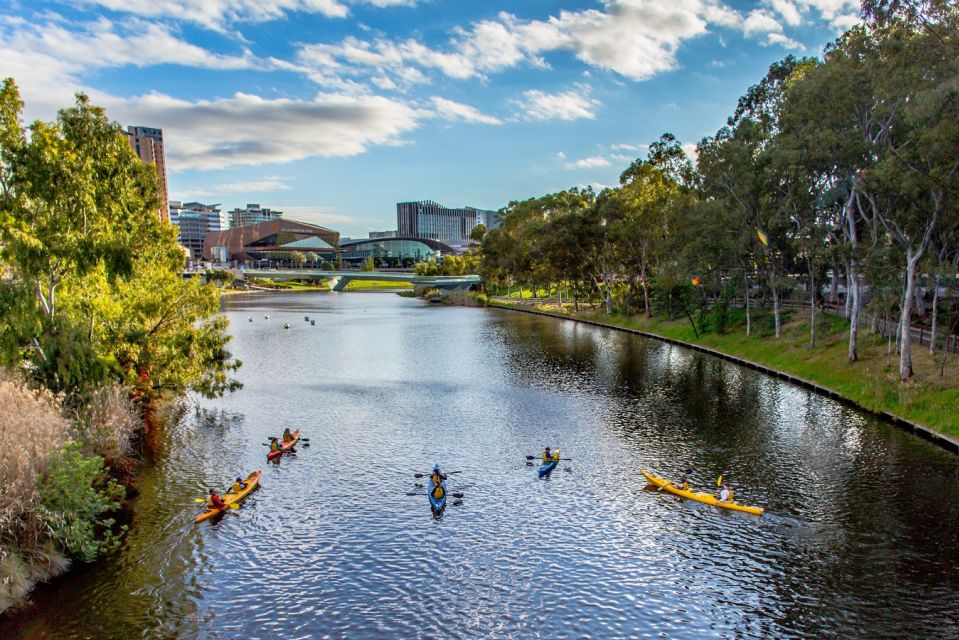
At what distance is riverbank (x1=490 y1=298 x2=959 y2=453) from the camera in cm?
3684

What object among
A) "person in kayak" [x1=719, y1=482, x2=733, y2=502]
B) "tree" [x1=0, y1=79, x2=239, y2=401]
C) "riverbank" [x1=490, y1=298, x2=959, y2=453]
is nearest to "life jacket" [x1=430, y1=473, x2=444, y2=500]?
"person in kayak" [x1=719, y1=482, x2=733, y2=502]

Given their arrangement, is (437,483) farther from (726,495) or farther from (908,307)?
(908,307)

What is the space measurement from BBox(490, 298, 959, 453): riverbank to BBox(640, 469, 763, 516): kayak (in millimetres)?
14895

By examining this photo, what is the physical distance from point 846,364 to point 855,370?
1847 mm

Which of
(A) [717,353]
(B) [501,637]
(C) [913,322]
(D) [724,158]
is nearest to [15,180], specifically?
(B) [501,637]

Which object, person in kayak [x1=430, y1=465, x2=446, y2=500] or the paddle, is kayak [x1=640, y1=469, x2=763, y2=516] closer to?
the paddle

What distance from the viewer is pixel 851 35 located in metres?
35.1

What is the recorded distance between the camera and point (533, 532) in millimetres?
25234

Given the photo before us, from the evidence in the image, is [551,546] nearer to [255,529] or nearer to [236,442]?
[255,529]

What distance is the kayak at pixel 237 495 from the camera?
26344mm

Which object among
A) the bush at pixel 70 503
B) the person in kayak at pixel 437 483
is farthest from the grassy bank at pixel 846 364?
the bush at pixel 70 503

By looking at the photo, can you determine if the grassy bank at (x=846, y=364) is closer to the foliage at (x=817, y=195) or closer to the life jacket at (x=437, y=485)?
the foliage at (x=817, y=195)

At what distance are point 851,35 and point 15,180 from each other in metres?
43.0

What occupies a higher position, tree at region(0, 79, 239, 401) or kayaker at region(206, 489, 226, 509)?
tree at region(0, 79, 239, 401)
